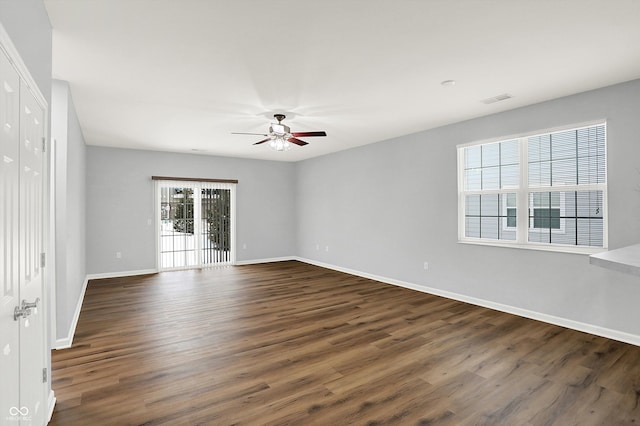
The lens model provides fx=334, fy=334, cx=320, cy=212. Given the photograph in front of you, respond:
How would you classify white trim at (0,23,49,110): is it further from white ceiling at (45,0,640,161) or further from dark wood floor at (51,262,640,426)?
dark wood floor at (51,262,640,426)

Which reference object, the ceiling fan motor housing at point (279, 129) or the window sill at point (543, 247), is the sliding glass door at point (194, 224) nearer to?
the ceiling fan motor housing at point (279, 129)

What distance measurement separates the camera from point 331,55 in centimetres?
280

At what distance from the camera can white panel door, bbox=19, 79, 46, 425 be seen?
5.14 feet

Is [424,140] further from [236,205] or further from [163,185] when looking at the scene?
[163,185]

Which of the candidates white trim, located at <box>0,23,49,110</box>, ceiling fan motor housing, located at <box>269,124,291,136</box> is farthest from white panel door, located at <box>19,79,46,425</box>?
ceiling fan motor housing, located at <box>269,124,291,136</box>

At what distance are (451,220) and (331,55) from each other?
10.7 feet

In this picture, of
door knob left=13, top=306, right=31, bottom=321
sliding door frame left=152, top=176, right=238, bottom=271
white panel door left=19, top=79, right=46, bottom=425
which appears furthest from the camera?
sliding door frame left=152, top=176, right=238, bottom=271

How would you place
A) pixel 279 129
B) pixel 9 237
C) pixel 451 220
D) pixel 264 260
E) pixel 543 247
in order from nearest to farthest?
1. pixel 9 237
2. pixel 543 247
3. pixel 279 129
4. pixel 451 220
5. pixel 264 260

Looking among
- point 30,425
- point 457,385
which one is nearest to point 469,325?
point 457,385

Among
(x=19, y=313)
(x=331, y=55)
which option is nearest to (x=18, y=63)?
(x=19, y=313)

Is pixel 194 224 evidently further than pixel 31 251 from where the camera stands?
Yes

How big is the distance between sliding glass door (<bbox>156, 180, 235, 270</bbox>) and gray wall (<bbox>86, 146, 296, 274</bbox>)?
20cm

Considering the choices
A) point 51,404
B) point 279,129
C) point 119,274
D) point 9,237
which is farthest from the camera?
point 119,274

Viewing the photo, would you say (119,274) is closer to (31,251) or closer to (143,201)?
(143,201)
